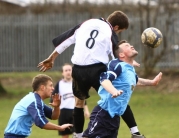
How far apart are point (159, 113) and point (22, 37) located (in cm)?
1126

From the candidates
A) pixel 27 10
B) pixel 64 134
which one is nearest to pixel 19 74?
pixel 27 10

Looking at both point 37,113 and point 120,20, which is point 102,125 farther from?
point 120,20

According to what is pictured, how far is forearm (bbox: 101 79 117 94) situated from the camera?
7.51 meters

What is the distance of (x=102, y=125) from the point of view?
796 cm

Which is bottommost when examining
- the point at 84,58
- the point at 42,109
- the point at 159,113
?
the point at 159,113

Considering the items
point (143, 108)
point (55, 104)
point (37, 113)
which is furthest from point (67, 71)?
point (143, 108)

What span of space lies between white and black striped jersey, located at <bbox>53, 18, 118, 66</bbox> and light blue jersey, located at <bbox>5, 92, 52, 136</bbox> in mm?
1078

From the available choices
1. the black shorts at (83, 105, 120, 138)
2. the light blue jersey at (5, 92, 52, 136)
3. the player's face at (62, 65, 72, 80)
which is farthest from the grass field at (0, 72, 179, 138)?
the light blue jersey at (5, 92, 52, 136)

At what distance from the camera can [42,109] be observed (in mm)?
7836

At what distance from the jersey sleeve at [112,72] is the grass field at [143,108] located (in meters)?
4.82

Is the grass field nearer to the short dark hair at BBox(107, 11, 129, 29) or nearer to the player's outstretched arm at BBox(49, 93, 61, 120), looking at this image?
the short dark hair at BBox(107, 11, 129, 29)

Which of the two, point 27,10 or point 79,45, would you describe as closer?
point 79,45

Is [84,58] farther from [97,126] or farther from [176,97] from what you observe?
[176,97]

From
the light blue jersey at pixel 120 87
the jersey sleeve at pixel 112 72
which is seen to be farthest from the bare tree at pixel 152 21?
the jersey sleeve at pixel 112 72
